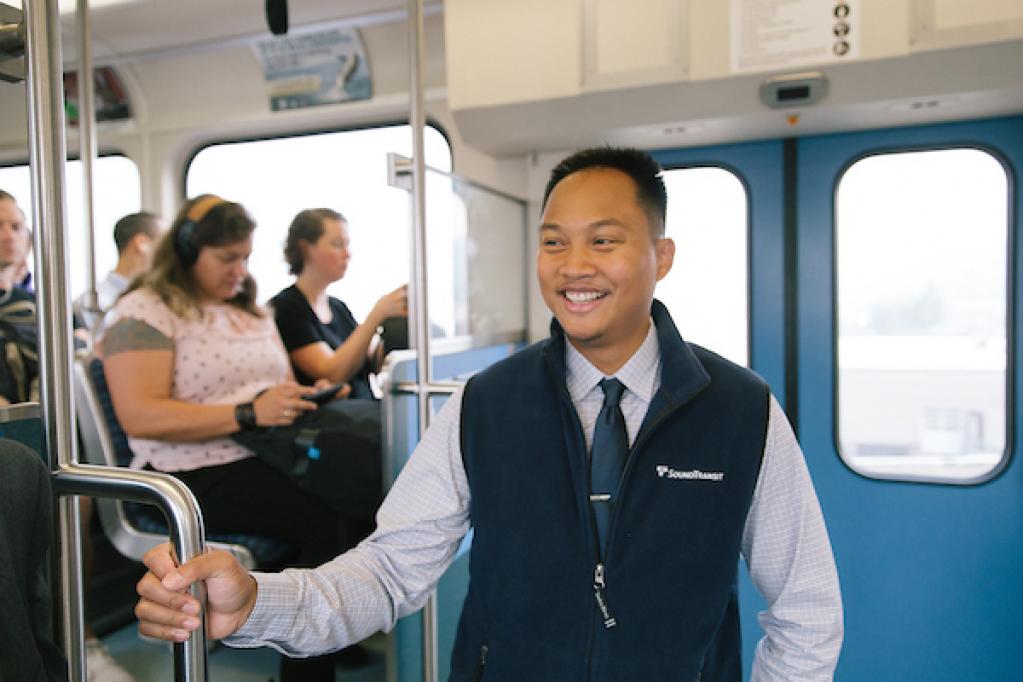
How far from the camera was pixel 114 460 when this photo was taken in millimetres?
2396

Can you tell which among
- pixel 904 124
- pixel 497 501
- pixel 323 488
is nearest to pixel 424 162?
pixel 323 488

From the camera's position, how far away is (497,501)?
136cm

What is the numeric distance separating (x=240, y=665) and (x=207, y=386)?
1.06 m

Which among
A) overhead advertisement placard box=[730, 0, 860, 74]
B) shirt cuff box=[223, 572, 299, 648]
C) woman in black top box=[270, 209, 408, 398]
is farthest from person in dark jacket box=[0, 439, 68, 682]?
overhead advertisement placard box=[730, 0, 860, 74]

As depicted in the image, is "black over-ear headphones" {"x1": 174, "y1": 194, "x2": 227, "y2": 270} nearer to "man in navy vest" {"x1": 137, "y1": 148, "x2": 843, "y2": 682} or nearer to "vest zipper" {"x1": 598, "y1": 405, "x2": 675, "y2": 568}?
"man in navy vest" {"x1": 137, "y1": 148, "x2": 843, "y2": 682}

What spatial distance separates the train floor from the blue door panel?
1699 millimetres

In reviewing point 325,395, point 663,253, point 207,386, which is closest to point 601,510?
point 663,253

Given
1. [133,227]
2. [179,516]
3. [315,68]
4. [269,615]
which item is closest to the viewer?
[179,516]

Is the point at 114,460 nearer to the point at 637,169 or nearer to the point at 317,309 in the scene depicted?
the point at 317,309

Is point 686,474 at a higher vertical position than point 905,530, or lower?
higher

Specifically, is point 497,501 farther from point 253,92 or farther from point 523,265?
point 253,92

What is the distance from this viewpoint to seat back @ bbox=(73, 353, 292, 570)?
236 centimetres

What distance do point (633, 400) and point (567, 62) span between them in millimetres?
1498

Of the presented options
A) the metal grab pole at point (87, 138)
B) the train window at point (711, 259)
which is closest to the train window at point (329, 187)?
the metal grab pole at point (87, 138)
